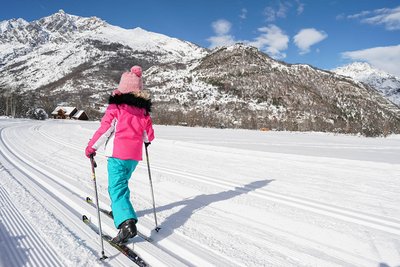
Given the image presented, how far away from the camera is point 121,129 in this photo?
4.04 meters

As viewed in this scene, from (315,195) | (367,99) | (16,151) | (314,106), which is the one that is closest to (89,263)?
(315,195)

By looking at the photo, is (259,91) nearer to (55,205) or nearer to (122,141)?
(55,205)

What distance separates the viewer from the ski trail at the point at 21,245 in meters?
3.44

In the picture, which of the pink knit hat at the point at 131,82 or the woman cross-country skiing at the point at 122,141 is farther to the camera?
the pink knit hat at the point at 131,82

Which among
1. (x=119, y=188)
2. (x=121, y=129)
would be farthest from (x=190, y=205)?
(x=121, y=129)

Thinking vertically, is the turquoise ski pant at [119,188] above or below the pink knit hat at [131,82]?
below

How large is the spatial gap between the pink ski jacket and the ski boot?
0.74m

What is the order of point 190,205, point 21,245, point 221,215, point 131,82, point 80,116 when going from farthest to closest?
point 80,116 < point 190,205 < point 221,215 < point 131,82 < point 21,245

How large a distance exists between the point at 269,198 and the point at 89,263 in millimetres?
3530

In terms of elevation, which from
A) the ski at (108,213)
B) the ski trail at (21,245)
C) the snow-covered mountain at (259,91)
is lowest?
the ski trail at (21,245)

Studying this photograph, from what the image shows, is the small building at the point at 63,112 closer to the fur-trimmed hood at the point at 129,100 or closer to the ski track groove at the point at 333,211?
the ski track groove at the point at 333,211

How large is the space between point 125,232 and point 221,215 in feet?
5.58

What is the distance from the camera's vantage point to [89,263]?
344 cm

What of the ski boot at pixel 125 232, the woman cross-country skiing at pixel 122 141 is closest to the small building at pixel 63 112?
the woman cross-country skiing at pixel 122 141
